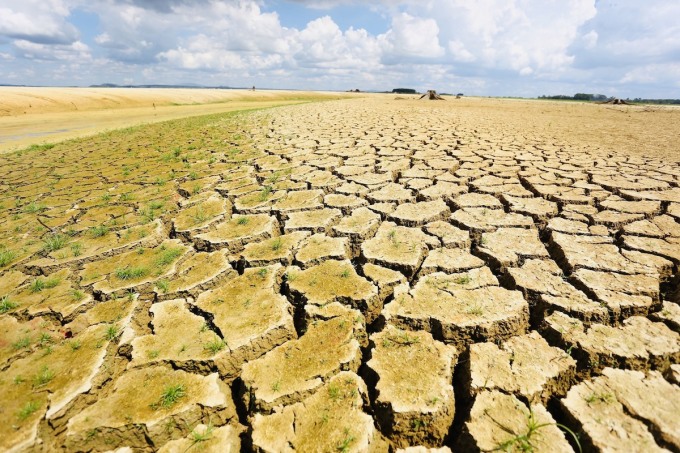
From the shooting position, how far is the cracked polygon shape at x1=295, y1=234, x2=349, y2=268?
2.11 metres

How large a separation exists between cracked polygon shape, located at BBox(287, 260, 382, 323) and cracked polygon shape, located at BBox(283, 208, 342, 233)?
1.55 ft

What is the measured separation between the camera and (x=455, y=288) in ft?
5.86

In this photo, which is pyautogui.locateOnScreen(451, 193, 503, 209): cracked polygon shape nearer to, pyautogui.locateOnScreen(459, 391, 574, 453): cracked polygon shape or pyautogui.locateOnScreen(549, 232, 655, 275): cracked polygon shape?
pyautogui.locateOnScreen(549, 232, 655, 275): cracked polygon shape

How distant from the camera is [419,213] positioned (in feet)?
8.81

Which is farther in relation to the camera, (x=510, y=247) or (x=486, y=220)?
(x=486, y=220)

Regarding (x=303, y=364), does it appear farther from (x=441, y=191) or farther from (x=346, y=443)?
(x=441, y=191)

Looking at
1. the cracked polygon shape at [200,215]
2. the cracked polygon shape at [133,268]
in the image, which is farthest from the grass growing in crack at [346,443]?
the cracked polygon shape at [200,215]

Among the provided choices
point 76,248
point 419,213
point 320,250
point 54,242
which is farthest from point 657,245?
point 54,242

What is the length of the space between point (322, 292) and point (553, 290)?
1.17 metres

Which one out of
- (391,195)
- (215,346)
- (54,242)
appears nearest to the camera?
(215,346)

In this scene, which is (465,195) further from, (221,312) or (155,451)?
(155,451)

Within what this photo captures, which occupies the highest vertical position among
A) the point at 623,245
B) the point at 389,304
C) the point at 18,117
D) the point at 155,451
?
the point at 623,245

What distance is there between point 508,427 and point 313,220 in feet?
6.06

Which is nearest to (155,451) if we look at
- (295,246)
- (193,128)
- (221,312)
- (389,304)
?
(221,312)
